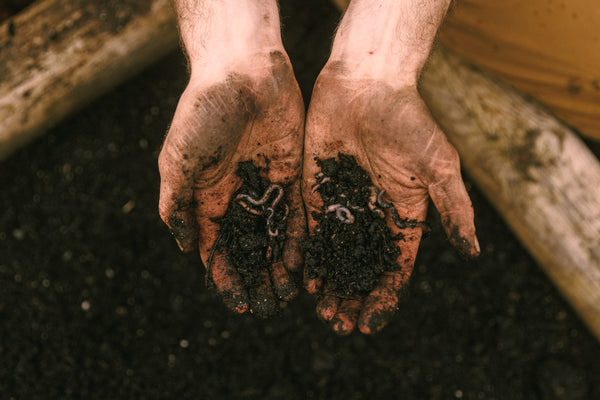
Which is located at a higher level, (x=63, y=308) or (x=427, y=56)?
(x=427, y=56)

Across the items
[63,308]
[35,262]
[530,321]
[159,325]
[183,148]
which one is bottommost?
[530,321]

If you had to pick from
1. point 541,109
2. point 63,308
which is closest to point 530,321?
point 541,109

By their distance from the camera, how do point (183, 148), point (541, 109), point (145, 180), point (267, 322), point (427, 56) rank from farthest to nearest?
Answer: point (145, 180)
point (267, 322)
point (541, 109)
point (427, 56)
point (183, 148)

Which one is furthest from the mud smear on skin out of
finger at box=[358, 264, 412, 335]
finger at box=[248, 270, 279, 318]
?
finger at box=[358, 264, 412, 335]

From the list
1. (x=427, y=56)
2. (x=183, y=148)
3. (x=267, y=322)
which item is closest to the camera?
(x=183, y=148)

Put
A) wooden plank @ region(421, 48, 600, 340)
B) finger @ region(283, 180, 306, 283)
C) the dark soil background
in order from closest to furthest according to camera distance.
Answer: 1. finger @ region(283, 180, 306, 283)
2. wooden plank @ region(421, 48, 600, 340)
3. the dark soil background

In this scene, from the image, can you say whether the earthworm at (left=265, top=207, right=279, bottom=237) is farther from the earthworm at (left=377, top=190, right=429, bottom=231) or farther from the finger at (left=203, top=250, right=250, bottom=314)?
the earthworm at (left=377, top=190, right=429, bottom=231)

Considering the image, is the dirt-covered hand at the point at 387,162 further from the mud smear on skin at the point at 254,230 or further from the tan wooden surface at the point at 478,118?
the tan wooden surface at the point at 478,118

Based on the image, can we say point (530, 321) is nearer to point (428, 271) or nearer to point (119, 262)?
point (428, 271)
